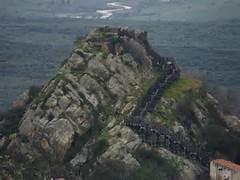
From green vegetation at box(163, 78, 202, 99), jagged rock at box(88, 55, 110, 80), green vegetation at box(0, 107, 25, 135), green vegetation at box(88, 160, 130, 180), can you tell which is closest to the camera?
green vegetation at box(88, 160, 130, 180)

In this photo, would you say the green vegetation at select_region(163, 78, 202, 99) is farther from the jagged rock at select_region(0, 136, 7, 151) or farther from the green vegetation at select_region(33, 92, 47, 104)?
the jagged rock at select_region(0, 136, 7, 151)

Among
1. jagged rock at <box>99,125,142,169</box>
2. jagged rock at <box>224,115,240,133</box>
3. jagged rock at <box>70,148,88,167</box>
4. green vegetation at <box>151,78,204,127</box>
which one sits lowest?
jagged rock at <box>70,148,88,167</box>

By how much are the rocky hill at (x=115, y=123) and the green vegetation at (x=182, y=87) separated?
0.10 metres

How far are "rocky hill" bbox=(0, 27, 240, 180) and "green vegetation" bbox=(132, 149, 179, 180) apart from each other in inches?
3.3

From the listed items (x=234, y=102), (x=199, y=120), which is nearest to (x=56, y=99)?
(x=199, y=120)

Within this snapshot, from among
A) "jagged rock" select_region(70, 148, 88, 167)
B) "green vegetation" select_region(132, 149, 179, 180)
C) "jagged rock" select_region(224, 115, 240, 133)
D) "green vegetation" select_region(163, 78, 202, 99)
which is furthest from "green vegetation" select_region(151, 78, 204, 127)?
"jagged rock" select_region(70, 148, 88, 167)

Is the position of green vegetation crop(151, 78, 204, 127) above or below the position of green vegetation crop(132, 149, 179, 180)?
above

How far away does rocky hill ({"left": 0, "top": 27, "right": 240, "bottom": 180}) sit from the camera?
71375 mm

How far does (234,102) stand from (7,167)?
3607 centimetres

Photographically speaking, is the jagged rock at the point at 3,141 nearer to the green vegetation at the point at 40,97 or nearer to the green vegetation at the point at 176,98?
the green vegetation at the point at 40,97

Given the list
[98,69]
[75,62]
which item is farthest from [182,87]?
[75,62]

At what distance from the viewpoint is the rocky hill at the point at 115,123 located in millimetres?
71375

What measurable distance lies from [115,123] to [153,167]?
7559mm

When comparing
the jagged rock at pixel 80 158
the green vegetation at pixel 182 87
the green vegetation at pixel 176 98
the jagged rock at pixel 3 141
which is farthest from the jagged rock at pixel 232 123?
the jagged rock at pixel 3 141
